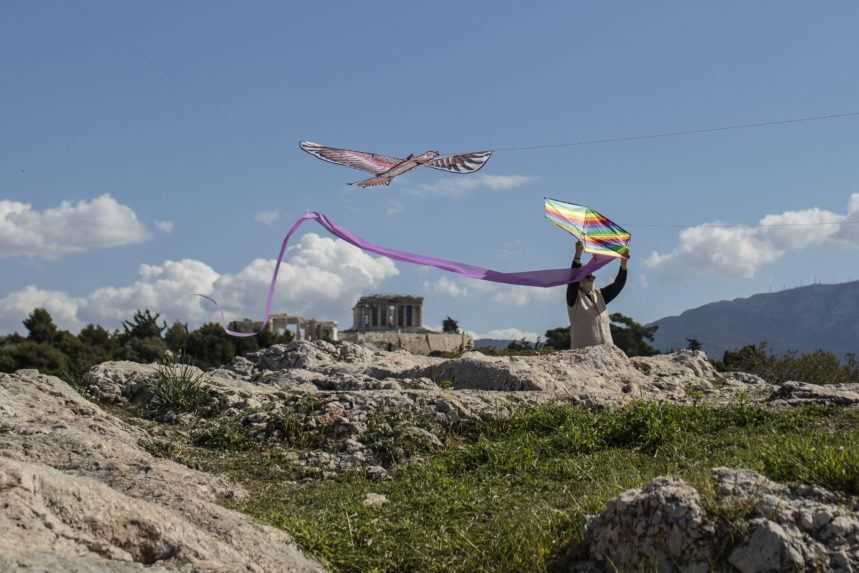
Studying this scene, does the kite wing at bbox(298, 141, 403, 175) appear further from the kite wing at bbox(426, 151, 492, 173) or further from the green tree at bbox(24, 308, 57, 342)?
the green tree at bbox(24, 308, 57, 342)

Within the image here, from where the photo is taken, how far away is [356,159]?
16.0 m

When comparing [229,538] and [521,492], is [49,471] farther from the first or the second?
[521,492]

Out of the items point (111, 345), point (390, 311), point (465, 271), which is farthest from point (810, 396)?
point (390, 311)

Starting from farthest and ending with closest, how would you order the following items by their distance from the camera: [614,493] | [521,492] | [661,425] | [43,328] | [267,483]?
[43,328] → [661,425] → [267,483] → [521,492] → [614,493]

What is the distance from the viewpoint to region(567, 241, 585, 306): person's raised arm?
1869cm

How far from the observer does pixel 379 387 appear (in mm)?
15984

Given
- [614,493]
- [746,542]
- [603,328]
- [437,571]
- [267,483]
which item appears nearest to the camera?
[746,542]

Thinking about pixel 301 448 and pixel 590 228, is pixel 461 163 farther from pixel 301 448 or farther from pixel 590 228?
pixel 301 448

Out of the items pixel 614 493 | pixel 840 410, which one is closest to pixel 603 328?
pixel 840 410

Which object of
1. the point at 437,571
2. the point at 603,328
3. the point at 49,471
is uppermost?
the point at 603,328

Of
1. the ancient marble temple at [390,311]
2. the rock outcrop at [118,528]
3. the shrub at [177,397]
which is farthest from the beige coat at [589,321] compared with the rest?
the ancient marble temple at [390,311]

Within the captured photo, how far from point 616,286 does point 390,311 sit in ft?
238

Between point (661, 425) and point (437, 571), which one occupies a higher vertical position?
point (661, 425)

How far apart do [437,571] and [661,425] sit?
18.3ft
